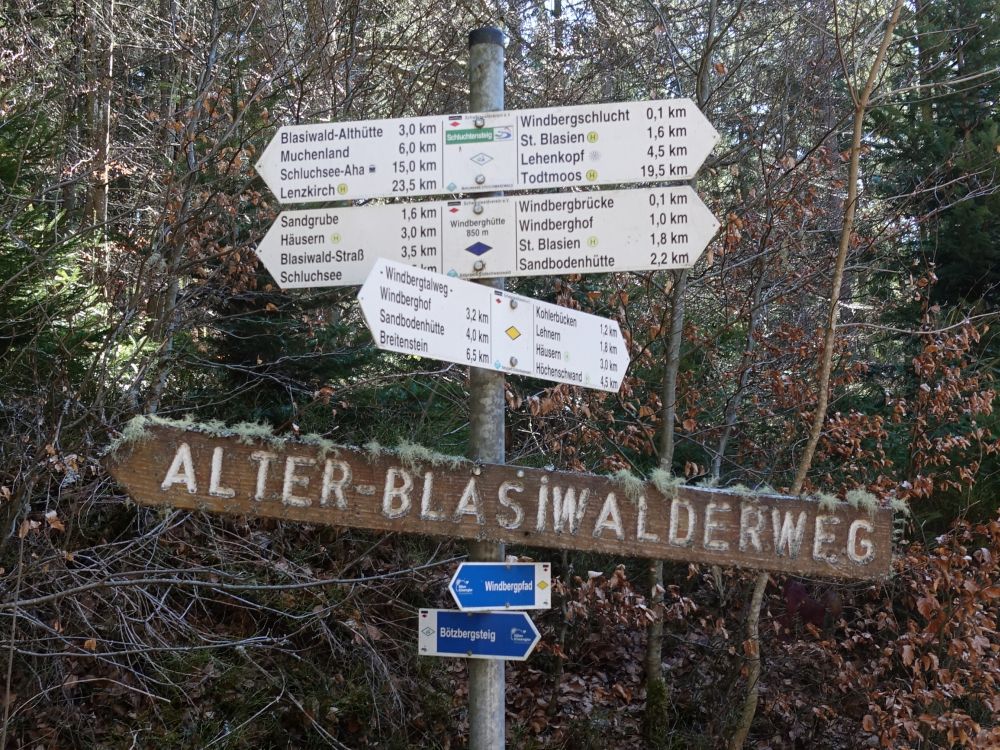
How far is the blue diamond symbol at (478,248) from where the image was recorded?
333cm

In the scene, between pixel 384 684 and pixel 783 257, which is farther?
pixel 783 257

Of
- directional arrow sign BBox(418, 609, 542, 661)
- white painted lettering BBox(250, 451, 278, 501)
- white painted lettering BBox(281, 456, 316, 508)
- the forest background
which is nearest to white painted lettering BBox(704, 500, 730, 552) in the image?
directional arrow sign BBox(418, 609, 542, 661)

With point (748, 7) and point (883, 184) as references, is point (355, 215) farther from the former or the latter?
point (883, 184)

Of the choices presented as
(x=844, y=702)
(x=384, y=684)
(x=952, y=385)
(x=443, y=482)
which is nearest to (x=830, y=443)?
(x=952, y=385)

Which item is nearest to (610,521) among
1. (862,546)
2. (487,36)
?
(862,546)

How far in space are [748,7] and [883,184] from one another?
3.14m

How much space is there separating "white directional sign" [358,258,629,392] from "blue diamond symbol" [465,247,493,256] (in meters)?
0.16

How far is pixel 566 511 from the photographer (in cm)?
310

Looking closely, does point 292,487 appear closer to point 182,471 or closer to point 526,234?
point 182,471

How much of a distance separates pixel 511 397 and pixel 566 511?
3.33 m

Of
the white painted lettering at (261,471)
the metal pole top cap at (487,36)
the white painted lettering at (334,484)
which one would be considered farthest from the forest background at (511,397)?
the metal pole top cap at (487,36)

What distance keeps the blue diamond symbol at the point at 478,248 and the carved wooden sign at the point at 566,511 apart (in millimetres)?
745

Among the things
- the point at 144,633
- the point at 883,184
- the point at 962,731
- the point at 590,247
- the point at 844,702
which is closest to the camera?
the point at 590,247

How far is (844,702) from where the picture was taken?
8.16 m
